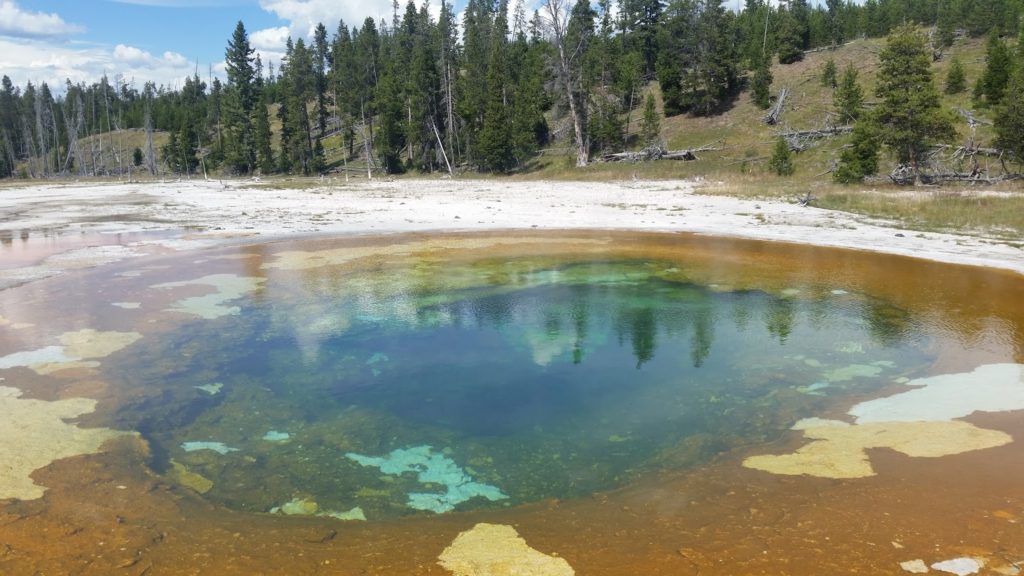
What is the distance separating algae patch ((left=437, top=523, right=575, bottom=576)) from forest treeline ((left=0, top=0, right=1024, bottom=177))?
125ft

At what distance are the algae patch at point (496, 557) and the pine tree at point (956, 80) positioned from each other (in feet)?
136

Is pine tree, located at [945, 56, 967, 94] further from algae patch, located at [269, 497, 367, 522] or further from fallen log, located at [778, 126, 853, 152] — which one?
algae patch, located at [269, 497, 367, 522]

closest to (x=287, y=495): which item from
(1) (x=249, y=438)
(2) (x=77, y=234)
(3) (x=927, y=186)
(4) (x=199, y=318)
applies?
(1) (x=249, y=438)

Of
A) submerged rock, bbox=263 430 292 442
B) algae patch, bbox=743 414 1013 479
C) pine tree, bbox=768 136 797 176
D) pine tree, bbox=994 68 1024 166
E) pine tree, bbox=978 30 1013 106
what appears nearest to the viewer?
algae patch, bbox=743 414 1013 479

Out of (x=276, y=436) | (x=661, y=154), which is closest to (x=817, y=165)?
(x=661, y=154)

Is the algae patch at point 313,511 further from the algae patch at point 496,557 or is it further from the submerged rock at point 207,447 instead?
the submerged rock at point 207,447

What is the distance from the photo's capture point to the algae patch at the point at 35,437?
17.2 ft

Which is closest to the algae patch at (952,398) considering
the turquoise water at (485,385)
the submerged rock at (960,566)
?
the turquoise water at (485,385)

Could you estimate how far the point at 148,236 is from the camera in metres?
18.0

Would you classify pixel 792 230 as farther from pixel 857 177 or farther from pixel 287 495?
pixel 287 495

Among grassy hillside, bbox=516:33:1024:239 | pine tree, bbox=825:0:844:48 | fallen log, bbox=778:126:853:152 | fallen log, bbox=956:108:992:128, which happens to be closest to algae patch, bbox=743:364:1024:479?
grassy hillside, bbox=516:33:1024:239

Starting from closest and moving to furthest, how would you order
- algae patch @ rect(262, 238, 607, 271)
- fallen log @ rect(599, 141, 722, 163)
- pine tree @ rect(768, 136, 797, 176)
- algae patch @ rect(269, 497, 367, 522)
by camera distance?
algae patch @ rect(269, 497, 367, 522) → algae patch @ rect(262, 238, 607, 271) → pine tree @ rect(768, 136, 797, 176) → fallen log @ rect(599, 141, 722, 163)

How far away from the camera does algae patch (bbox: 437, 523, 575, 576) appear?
13.5ft

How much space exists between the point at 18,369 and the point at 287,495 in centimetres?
464
